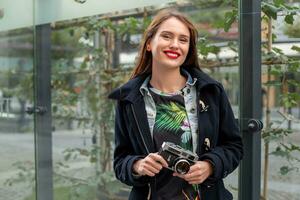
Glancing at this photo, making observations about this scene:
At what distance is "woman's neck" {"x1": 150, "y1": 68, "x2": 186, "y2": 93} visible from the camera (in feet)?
5.34

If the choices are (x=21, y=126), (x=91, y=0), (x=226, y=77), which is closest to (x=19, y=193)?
(x=21, y=126)

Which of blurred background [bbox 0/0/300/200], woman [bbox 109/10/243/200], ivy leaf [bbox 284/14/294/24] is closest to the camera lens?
woman [bbox 109/10/243/200]

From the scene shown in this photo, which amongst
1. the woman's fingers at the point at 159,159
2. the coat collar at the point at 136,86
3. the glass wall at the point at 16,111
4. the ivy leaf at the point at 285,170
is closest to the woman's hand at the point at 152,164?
the woman's fingers at the point at 159,159

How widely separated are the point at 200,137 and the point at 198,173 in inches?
5.6

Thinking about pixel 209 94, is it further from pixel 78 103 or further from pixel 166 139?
pixel 78 103

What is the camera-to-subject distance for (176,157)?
144cm

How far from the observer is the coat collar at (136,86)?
1614 mm

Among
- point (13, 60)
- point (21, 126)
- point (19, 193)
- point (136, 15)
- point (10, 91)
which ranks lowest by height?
point (19, 193)

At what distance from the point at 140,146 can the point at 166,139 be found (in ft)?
0.31

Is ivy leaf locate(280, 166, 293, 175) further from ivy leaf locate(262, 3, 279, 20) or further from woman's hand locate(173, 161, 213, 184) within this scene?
woman's hand locate(173, 161, 213, 184)

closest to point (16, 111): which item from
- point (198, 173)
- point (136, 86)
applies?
point (136, 86)

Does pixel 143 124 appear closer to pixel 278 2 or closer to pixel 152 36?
pixel 152 36

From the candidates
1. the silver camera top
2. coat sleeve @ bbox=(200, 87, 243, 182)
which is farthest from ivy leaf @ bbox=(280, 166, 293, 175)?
the silver camera top

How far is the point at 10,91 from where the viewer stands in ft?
13.0
